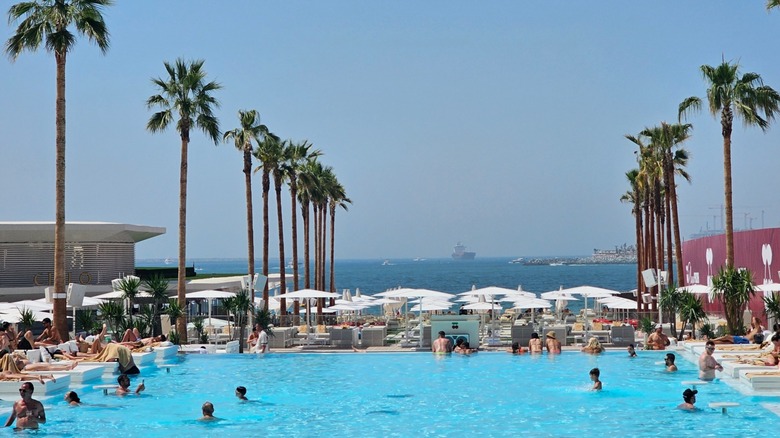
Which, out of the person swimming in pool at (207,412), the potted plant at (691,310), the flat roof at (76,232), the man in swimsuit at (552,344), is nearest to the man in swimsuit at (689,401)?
the person swimming in pool at (207,412)

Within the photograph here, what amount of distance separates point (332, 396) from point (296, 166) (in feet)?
93.1

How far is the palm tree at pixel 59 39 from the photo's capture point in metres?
28.4

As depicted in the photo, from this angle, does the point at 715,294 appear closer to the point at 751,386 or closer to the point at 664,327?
the point at 664,327

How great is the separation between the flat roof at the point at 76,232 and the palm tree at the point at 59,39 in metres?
13.3

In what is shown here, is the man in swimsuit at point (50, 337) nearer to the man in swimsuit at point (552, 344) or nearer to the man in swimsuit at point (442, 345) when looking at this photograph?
the man in swimsuit at point (442, 345)

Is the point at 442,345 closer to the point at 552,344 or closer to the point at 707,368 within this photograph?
the point at 552,344

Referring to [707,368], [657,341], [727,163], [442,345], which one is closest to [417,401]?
[707,368]

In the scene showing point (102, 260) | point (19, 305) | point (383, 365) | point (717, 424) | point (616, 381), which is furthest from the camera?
point (102, 260)

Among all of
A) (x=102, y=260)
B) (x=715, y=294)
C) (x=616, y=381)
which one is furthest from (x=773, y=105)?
(x=102, y=260)

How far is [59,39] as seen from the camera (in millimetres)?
28484

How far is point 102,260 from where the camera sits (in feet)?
144

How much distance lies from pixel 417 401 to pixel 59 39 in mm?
15732

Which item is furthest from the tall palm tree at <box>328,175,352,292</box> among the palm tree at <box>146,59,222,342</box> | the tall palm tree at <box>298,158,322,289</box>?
the palm tree at <box>146,59,222,342</box>

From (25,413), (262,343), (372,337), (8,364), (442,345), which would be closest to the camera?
(25,413)
